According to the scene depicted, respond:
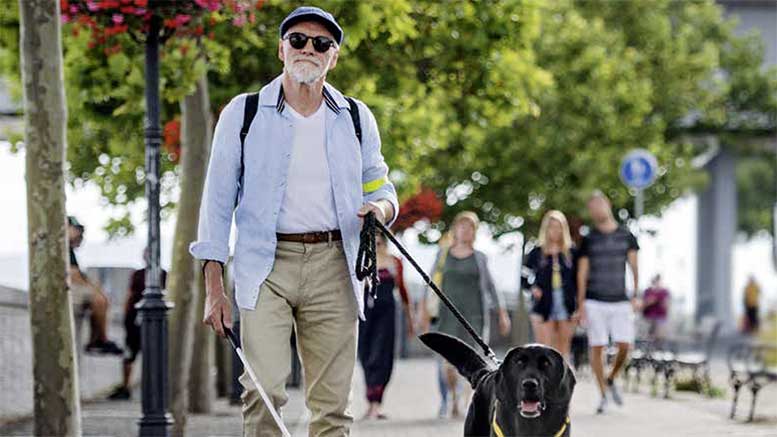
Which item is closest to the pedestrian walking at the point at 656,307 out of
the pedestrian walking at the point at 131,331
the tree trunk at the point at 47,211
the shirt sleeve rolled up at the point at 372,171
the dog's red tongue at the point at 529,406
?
the pedestrian walking at the point at 131,331

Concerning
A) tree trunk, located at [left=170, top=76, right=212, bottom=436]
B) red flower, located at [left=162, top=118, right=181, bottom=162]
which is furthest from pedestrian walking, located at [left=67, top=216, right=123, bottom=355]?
tree trunk, located at [left=170, top=76, right=212, bottom=436]

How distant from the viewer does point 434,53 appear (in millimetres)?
16016

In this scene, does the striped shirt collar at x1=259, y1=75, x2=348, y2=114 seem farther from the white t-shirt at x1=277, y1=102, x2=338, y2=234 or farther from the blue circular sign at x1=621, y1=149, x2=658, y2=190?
the blue circular sign at x1=621, y1=149, x2=658, y2=190

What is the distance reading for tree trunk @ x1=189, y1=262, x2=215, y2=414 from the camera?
1634cm

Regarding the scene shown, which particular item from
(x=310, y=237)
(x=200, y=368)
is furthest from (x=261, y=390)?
(x=200, y=368)

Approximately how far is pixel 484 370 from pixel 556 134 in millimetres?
29237

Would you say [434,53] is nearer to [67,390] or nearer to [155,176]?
[155,176]

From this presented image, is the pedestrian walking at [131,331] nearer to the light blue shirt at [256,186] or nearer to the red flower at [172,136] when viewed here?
the red flower at [172,136]

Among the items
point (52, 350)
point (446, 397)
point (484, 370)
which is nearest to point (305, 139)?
point (484, 370)

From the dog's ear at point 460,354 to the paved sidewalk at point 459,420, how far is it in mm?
5812

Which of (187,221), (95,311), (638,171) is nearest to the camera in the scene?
(187,221)

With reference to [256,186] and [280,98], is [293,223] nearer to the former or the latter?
[256,186]

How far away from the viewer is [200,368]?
54.3 ft

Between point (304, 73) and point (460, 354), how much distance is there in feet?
4.59
